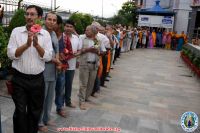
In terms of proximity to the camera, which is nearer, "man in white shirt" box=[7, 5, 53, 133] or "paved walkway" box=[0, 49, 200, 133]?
"man in white shirt" box=[7, 5, 53, 133]

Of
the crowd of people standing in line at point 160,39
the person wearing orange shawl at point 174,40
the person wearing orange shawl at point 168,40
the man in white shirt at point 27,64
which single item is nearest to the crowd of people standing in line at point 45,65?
the man in white shirt at point 27,64

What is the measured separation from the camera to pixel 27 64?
11.9 ft

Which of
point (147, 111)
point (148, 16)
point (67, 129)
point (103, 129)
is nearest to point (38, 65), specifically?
point (67, 129)

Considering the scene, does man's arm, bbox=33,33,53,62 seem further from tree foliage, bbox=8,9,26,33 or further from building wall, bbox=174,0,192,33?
building wall, bbox=174,0,192,33

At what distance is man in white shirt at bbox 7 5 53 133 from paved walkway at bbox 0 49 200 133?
94cm

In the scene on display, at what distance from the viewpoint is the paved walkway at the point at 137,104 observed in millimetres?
5316

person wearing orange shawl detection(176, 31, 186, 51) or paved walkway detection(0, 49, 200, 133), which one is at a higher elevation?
person wearing orange shawl detection(176, 31, 186, 51)

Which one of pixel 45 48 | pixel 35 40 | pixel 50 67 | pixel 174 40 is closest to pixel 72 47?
pixel 50 67

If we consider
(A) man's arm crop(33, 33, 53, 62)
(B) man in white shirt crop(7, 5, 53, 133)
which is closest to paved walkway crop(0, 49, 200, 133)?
(B) man in white shirt crop(7, 5, 53, 133)

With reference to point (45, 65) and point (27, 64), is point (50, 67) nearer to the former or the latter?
point (45, 65)

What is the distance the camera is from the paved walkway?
209 inches

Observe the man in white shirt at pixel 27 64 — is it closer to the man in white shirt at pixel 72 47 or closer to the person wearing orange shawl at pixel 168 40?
the man in white shirt at pixel 72 47

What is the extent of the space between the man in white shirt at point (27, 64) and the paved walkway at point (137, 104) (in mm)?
939

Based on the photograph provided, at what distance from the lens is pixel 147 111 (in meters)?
6.40
